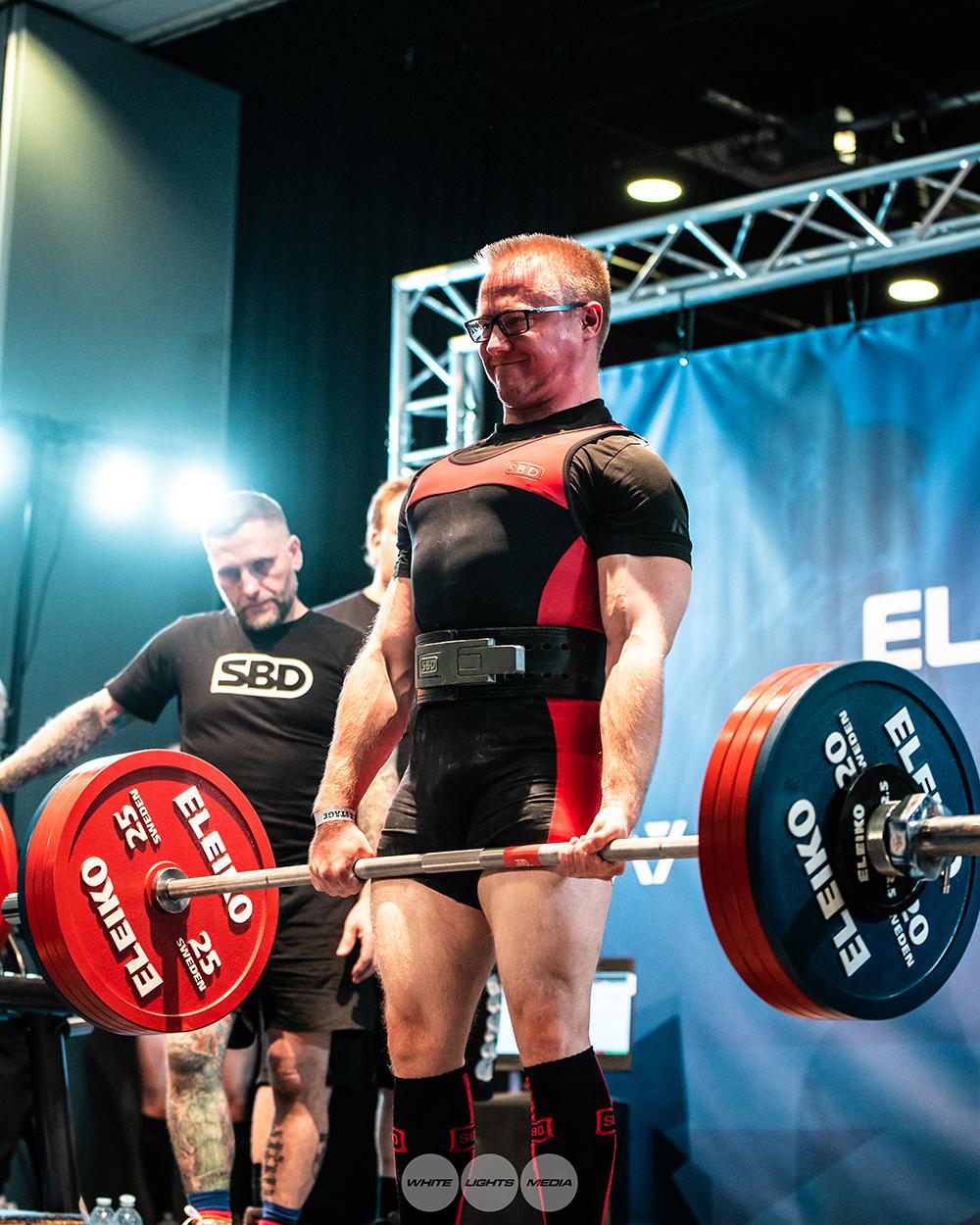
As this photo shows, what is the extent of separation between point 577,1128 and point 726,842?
0.48 m

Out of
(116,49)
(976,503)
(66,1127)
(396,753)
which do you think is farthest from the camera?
(116,49)

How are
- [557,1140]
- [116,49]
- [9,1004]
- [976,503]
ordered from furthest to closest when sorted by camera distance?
[116,49] < [976,503] < [9,1004] < [557,1140]

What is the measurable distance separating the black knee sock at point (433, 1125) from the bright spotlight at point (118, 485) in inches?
184

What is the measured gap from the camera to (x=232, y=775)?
4.29 meters

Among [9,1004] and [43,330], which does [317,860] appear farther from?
[43,330]

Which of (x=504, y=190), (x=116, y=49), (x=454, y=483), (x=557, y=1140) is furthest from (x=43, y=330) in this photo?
(x=557, y=1140)

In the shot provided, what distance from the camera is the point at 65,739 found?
167 inches

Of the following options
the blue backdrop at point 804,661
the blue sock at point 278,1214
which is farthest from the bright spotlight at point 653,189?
the blue sock at point 278,1214

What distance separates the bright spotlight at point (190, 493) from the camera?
7.17 metres

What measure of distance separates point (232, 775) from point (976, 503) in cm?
211

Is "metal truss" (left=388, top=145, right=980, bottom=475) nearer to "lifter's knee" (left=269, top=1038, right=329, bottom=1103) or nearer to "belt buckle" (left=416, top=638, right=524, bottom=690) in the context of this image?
"lifter's knee" (left=269, top=1038, right=329, bottom=1103)

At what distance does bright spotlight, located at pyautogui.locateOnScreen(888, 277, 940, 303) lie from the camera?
8.47 meters

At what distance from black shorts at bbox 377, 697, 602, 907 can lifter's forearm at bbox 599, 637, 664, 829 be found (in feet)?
0.29

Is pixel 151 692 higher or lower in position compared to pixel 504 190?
lower
